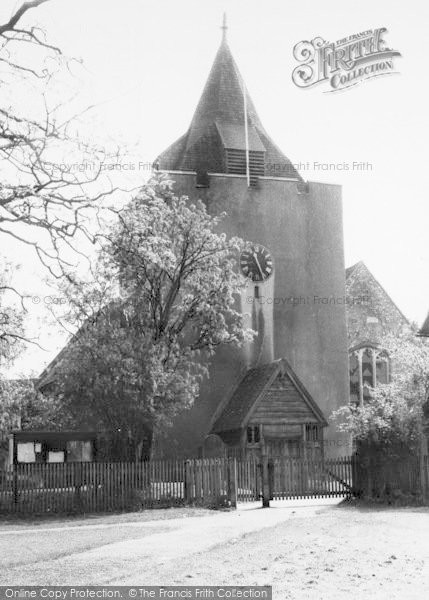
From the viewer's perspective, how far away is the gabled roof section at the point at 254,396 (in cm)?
3634

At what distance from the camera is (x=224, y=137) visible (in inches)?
1751

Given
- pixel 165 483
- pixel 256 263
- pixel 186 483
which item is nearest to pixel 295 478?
pixel 186 483

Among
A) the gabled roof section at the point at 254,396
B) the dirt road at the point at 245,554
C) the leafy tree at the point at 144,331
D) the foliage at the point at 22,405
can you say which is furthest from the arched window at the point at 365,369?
the dirt road at the point at 245,554

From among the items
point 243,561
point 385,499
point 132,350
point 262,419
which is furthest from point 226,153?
point 243,561

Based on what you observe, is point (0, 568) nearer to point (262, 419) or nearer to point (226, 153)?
point (262, 419)

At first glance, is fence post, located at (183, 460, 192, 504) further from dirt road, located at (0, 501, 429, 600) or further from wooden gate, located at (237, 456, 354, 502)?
dirt road, located at (0, 501, 429, 600)

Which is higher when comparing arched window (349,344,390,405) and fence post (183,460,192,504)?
arched window (349,344,390,405)

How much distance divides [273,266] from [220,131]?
7754mm

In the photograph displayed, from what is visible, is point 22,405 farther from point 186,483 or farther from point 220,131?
point 220,131

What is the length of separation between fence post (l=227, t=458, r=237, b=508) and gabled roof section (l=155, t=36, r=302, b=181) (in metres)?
20.5

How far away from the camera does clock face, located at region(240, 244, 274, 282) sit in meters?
41.5

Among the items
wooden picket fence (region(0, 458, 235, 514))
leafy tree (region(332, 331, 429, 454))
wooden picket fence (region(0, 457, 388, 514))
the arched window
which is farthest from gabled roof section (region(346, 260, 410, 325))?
wooden picket fence (region(0, 458, 235, 514))

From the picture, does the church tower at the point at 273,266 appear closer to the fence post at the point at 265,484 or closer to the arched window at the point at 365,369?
the arched window at the point at 365,369

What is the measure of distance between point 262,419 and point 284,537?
66.5ft
